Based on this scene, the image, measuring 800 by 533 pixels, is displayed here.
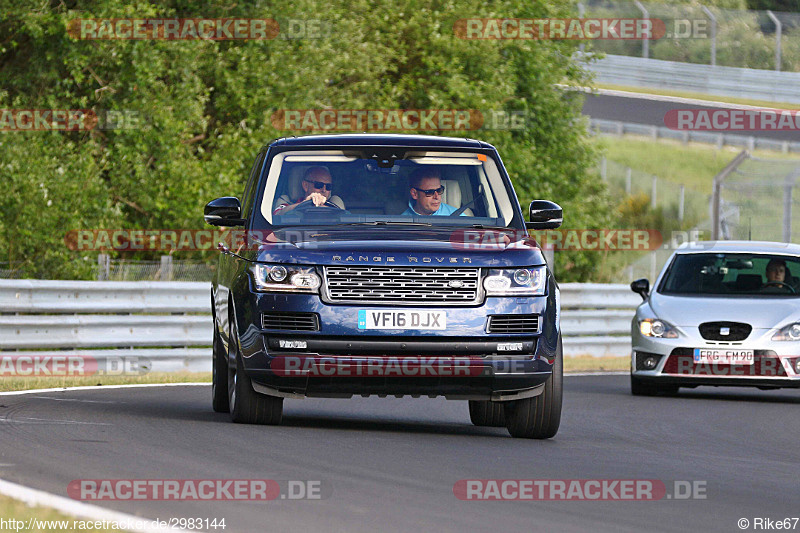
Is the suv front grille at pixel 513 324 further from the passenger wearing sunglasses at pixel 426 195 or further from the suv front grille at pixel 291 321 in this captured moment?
the passenger wearing sunglasses at pixel 426 195

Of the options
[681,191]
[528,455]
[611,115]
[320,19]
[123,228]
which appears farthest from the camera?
[611,115]

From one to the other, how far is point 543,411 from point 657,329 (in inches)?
224

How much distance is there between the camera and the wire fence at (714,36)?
46.2 meters

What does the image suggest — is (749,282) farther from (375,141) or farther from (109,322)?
(109,322)

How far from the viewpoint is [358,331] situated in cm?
952

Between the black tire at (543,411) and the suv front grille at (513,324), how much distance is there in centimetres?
34

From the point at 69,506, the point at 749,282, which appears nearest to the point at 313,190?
the point at 69,506

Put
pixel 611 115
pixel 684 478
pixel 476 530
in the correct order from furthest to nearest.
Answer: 1. pixel 611 115
2. pixel 684 478
3. pixel 476 530

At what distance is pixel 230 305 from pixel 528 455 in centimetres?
242

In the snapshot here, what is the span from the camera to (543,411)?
400 inches

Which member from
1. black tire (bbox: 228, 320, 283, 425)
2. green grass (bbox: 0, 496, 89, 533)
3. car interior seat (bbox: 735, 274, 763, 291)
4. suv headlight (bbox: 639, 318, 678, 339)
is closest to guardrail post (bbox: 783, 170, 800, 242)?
car interior seat (bbox: 735, 274, 763, 291)

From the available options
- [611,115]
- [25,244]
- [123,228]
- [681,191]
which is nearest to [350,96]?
[123,228]

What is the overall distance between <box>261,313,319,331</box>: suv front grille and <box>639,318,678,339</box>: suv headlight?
668 centimetres

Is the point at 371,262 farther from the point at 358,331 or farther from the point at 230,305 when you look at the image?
the point at 230,305
